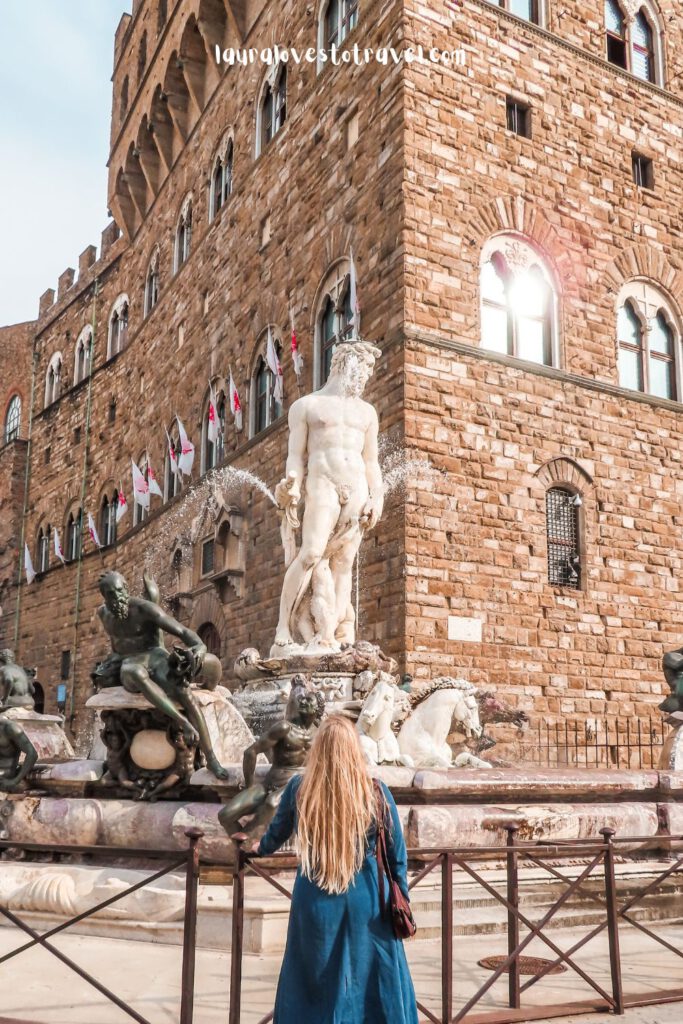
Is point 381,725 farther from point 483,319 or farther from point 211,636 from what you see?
point 211,636

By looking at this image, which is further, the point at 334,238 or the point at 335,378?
the point at 334,238

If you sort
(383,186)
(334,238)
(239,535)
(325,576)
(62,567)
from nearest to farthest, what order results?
(325,576)
(383,186)
(334,238)
(239,535)
(62,567)

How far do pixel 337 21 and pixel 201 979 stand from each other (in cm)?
1479

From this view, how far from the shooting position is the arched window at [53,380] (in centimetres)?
3434

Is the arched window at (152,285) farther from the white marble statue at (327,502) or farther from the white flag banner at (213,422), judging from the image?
the white marble statue at (327,502)

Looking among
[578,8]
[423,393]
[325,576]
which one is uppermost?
[578,8]

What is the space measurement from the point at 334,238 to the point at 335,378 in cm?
654

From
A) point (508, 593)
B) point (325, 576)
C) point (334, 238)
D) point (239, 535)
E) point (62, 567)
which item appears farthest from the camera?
point (62, 567)

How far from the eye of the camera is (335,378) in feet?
29.4

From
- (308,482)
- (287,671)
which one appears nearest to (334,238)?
(308,482)

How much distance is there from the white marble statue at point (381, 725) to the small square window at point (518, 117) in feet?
33.2

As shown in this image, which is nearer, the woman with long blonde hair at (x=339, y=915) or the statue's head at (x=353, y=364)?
the woman with long blonde hair at (x=339, y=915)

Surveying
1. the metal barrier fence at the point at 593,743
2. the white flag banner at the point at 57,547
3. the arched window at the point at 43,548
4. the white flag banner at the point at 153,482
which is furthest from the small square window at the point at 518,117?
the arched window at the point at 43,548

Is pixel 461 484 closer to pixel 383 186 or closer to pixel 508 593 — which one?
pixel 508 593
